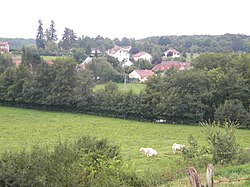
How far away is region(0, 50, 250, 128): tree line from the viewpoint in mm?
45344

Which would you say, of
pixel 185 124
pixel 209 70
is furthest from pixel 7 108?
pixel 209 70

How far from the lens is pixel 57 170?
506 inches

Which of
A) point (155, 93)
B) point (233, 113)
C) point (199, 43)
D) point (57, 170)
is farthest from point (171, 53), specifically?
point (57, 170)

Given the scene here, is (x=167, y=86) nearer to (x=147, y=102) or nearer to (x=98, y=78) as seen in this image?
(x=147, y=102)

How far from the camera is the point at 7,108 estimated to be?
50781mm

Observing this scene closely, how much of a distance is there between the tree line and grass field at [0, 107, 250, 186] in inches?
102

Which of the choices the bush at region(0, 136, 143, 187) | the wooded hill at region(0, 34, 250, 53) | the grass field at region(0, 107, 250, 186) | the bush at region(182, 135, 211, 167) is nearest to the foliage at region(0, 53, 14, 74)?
the grass field at region(0, 107, 250, 186)

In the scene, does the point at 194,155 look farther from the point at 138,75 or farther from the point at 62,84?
the point at 138,75

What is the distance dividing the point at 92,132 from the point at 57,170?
2285 centimetres

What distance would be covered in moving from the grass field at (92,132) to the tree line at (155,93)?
260cm

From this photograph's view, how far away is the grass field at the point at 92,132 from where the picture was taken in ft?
87.7

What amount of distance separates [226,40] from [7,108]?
3901 inches

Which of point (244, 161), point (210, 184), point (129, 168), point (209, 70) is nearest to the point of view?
point (210, 184)

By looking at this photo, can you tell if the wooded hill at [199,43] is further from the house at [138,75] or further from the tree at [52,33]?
the house at [138,75]
